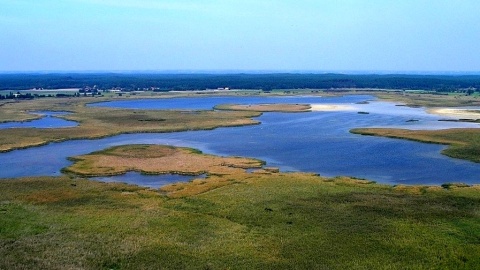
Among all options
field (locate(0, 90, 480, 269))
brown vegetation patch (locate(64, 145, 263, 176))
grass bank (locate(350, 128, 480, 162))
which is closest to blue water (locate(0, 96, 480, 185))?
grass bank (locate(350, 128, 480, 162))

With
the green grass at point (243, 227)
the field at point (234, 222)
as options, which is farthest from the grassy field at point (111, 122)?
the green grass at point (243, 227)

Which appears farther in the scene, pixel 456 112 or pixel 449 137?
pixel 456 112

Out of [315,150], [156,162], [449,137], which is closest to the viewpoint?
[156,162]

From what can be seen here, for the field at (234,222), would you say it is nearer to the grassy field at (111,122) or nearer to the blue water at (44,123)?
the grassy field at (111,122)

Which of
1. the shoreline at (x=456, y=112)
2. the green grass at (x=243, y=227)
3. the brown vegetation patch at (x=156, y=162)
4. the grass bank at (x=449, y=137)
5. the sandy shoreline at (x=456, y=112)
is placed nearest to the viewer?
the green grass at (x=243, y=227)

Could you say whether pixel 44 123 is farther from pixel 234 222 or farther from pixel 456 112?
pixel 456 112

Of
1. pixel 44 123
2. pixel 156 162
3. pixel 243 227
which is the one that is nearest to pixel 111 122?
pixel 44 123

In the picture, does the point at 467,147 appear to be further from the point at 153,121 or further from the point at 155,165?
the point at 153,121
